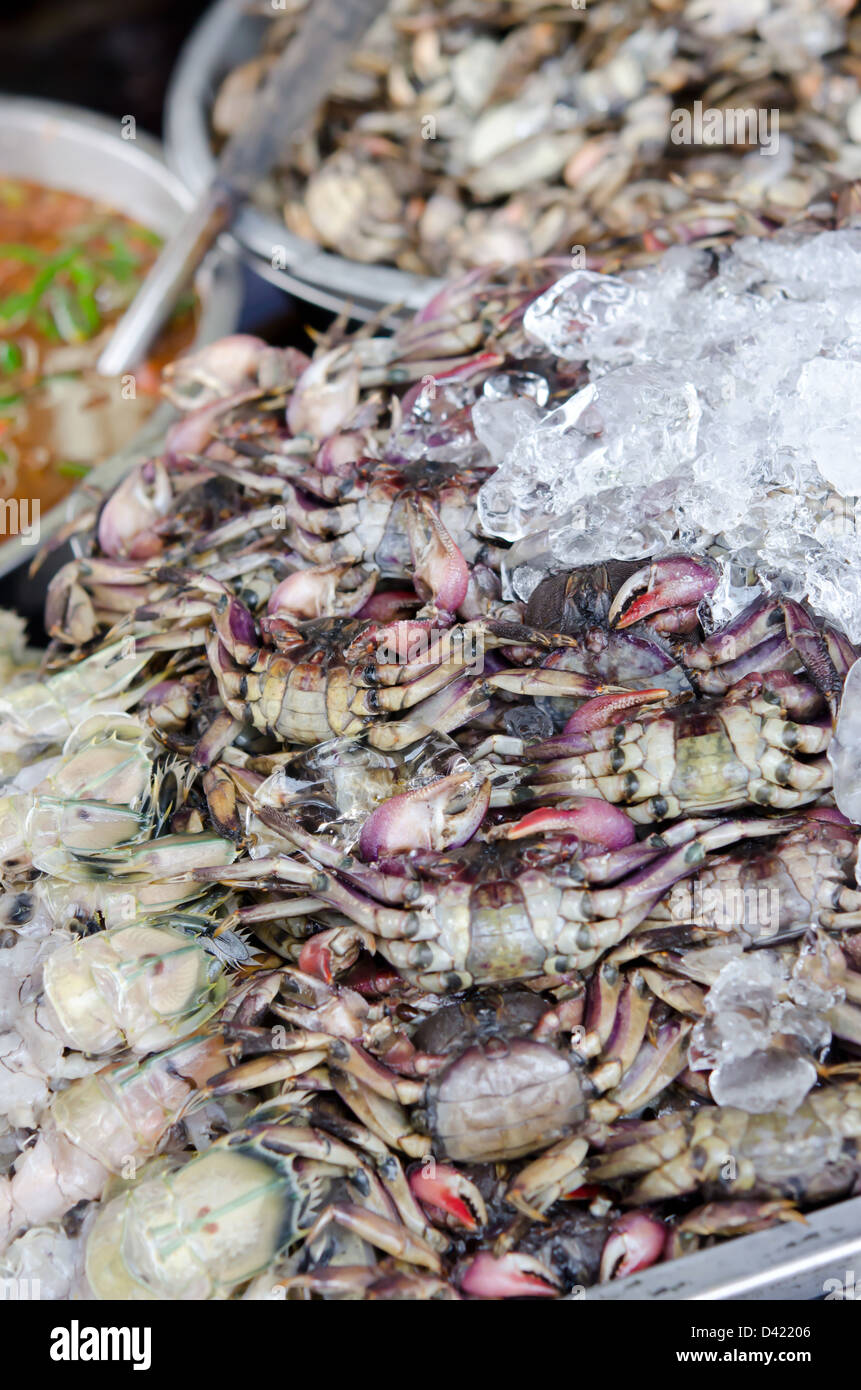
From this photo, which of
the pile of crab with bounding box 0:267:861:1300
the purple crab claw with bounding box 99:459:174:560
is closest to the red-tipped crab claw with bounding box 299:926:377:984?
the pile of crab with bounding box 0:267:861:1300

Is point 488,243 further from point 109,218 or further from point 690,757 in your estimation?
point 690,757

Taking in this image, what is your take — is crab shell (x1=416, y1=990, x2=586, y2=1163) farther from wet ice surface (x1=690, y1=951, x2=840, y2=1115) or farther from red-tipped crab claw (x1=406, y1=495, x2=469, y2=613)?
red-tipped crab claw (x1=406, y1=495, x2=469, y2=613)

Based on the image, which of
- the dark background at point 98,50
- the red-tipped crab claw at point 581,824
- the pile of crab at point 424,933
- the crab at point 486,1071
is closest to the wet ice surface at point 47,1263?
the pile of crab at point 424,933

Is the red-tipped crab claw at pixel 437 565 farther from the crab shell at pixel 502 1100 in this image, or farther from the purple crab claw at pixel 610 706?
the crab shell at pixel 502 1100

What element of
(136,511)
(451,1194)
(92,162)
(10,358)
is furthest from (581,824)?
(92,162)
